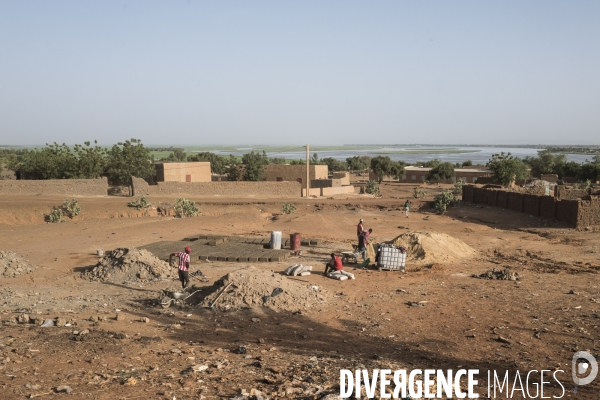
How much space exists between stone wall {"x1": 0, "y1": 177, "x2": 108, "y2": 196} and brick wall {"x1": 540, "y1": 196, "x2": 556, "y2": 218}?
30573 mm

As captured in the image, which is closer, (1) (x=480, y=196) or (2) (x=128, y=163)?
(1) (x=480, y=196)

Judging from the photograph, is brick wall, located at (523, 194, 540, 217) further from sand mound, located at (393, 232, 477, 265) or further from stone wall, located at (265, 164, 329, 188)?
stone wall, located at (265, 164, 329, 188)

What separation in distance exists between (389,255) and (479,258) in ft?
14.0

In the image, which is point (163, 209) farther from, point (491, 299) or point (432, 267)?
point (491, 299)

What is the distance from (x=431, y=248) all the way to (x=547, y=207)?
42.0ft

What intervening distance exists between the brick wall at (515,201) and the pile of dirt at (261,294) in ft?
68.3

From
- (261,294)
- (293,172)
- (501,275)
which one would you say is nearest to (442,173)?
(293,172)

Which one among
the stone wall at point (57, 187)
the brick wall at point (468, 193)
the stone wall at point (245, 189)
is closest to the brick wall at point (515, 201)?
the brick wall at point (468, 193)

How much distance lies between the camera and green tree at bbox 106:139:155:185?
41.9 m

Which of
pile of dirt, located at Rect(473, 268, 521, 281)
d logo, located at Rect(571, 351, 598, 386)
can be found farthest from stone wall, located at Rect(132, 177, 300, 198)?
d logo, located at Rect(571, 351, 598, 386)

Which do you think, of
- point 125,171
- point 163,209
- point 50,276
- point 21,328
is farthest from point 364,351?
point 125,171

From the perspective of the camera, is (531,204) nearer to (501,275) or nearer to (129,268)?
(501,275)

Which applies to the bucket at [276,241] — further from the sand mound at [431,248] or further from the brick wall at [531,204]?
the brick wall at [531,204]

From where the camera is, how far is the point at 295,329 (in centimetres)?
1020
